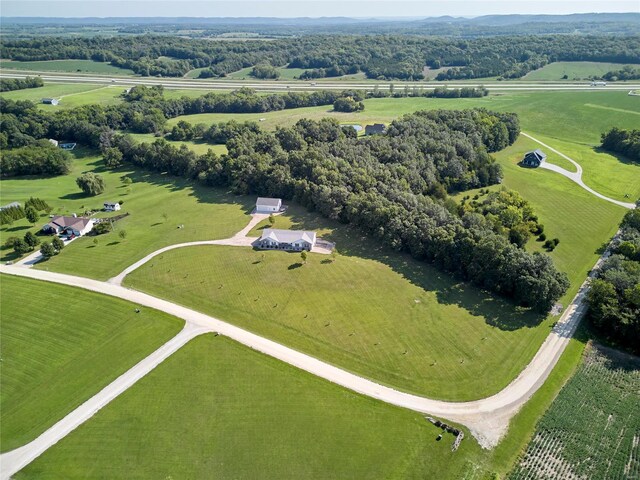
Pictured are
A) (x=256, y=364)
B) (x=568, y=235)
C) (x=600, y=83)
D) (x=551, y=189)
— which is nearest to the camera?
(x=256, y=364)

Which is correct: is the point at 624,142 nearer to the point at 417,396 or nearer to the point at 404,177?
the point at 404,177

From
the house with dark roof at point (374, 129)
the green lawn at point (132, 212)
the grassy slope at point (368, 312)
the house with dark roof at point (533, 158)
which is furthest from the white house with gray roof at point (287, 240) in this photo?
the house with dark roof at point (533, 158)

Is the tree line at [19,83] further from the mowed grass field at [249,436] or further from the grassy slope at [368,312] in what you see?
the mowed grass field at [249,436]

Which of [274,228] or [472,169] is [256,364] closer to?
[274,228]

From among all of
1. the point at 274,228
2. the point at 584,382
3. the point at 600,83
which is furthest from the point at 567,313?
the point at 600,83

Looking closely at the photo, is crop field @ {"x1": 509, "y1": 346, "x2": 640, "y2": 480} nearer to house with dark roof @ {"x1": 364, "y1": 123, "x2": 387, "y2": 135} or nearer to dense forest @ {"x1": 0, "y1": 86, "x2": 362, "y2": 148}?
house with dark roof @ {"x1": 364, "y1": 123, "x2": 387, "y2": 135}

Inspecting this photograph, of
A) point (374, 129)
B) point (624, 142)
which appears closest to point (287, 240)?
point (374, 129)

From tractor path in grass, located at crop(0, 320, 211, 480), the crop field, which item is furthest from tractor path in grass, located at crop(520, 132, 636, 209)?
tractor path in grass, located at crop(0, 320, 211, 480)
